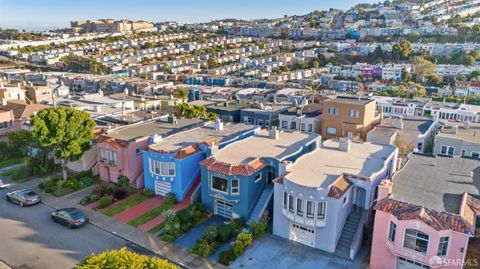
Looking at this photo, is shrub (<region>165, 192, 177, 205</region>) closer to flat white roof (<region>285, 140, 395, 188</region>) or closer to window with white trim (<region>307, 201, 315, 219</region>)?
flat white roof (<region>285, 140, 395, 188</region>)

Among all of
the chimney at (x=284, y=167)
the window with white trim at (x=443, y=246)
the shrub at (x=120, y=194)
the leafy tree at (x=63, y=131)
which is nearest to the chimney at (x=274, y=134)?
the chimney at (x=284, y=167)

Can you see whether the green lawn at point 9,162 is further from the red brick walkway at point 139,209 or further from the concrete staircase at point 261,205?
the concrete staircase at point 261,205

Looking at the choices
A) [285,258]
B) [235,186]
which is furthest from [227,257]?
[235,186]

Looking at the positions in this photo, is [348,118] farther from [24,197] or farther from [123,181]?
[24,197]

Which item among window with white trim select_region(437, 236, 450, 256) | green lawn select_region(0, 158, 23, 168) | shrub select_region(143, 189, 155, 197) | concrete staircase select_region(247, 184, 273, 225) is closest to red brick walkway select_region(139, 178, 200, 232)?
shrub select_region(143, 189, 155, 197)

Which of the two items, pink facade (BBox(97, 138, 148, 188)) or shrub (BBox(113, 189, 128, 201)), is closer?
shrub (BBox(113, 189, 128, 201))

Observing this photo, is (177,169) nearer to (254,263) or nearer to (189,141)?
(189,141)
